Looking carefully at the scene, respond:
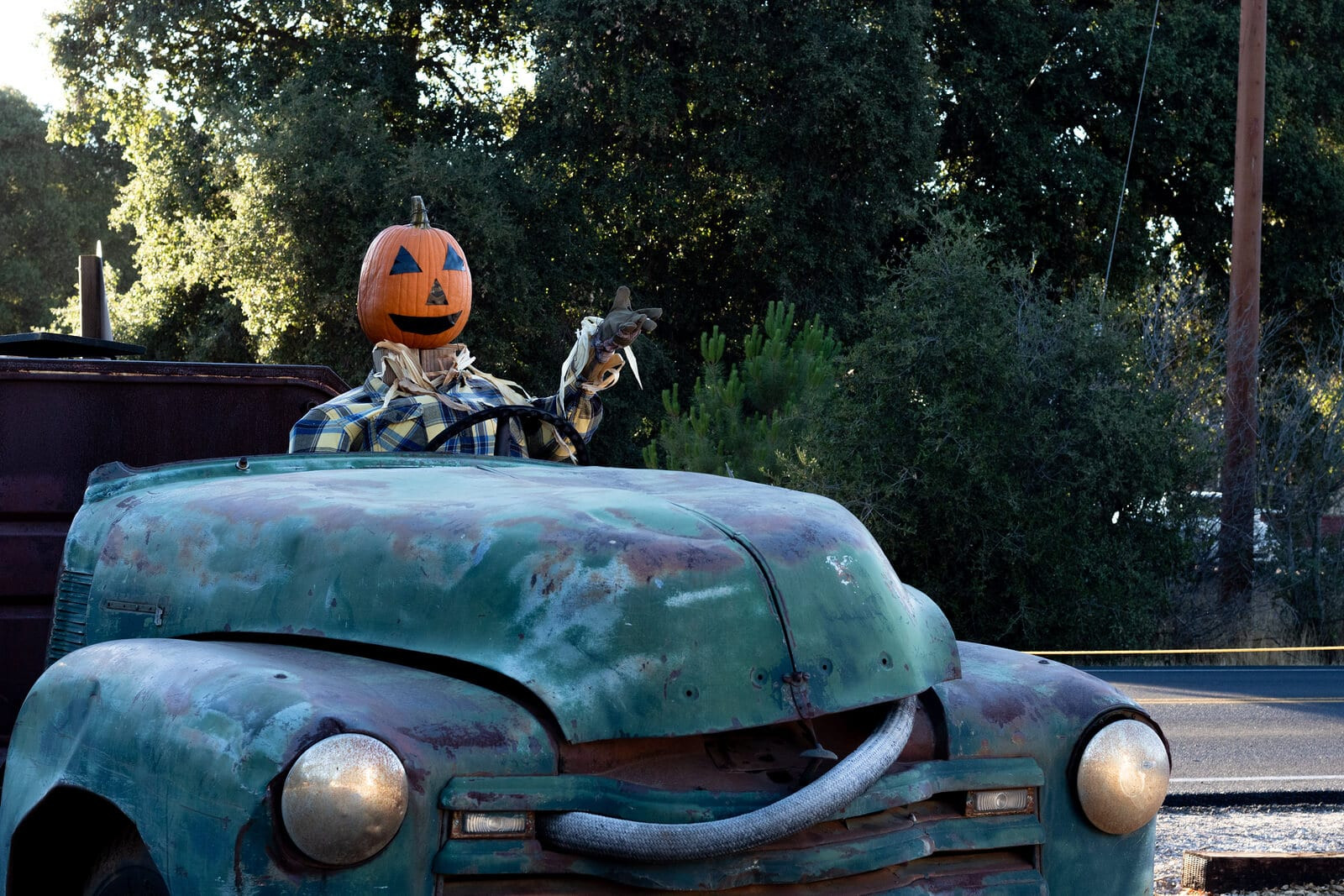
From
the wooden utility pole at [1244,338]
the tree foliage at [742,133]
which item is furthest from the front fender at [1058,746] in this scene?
the tree foliage at [742,133]

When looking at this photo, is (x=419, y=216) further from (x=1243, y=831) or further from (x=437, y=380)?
(x=1243, y=831)

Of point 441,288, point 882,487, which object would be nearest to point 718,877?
point 441,288

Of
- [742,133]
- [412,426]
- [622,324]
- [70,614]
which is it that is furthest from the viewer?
[742,133]

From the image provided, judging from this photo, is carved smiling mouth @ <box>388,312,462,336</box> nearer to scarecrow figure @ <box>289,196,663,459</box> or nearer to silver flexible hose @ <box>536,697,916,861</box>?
Result: scarecrow figure @ <box>289,196,663,459</box>

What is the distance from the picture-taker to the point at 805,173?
21.1 m

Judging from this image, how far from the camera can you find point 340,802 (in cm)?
231

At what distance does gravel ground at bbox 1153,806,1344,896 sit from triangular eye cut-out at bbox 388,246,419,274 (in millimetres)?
3288

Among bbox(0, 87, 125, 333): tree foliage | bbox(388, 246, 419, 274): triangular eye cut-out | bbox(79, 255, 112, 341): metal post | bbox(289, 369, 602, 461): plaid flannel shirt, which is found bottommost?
bbox(289, 369, 602, 461): plaid flannel shirt

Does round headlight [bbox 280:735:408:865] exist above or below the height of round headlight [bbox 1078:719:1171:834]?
above

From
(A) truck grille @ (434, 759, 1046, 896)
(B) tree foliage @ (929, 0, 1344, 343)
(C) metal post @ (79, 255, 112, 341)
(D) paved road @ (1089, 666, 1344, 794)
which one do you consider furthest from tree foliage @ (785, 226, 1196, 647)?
(A) truck grille @ (434, 759, 1046, 896)

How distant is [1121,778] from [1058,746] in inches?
5.3

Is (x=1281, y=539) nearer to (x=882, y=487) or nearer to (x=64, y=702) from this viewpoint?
(x=882, y=487)

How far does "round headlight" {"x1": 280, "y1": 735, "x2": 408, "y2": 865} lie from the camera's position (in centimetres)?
230

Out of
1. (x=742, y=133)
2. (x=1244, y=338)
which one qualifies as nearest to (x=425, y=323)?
(x=1244, y=338)
